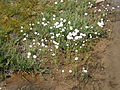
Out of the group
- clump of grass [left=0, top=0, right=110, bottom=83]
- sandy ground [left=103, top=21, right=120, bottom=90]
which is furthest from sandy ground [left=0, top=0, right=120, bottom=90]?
clump of grass [left=0, top=0, right=110, bottom=83]

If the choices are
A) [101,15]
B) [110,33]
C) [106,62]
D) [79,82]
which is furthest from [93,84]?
[101,15]

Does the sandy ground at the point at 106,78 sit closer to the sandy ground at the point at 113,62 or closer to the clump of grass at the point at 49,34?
the sandy ground at the point at 113,62

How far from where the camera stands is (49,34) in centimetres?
788

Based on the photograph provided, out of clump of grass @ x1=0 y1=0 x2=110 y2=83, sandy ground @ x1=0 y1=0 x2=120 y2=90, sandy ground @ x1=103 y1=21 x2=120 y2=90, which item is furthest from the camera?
clump of grass @ x1=0 y1=0 x2=110 y2=83

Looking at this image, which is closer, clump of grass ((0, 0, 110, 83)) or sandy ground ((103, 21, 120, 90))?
sandy ground ((103, 21, 120, 90))

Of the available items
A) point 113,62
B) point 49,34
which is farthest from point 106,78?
point 49,34

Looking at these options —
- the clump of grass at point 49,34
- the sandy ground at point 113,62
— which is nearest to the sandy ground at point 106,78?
the sandy ground at point 113,62

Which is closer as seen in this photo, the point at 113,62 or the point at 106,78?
the point at 106,78

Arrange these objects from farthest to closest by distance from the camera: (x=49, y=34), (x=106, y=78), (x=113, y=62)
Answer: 1. (x=49, y=34)
2. (x=113, y=62)
3. (x=106, y=78)

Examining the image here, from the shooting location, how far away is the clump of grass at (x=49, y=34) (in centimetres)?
703

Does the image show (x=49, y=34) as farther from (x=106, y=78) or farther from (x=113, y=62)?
(x=106, y=78)

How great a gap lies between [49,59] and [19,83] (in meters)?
1.06

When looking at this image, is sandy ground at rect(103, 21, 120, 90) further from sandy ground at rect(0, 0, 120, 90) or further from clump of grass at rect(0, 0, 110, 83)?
clump of grass at rect(0, 0, 110, 83)

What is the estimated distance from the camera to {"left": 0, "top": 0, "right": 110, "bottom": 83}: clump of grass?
23.1 ft
